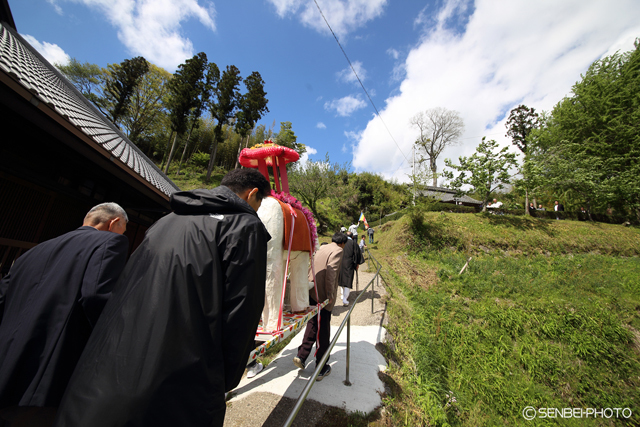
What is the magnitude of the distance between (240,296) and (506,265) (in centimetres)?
1346

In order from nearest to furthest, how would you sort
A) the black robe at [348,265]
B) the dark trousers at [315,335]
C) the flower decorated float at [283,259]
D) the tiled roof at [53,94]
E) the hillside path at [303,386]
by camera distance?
1. the tiled roof at [53,94]
2. the flower decorated float at [283,259]
3. the hillside path at [303,386]
4. the dark trousers at [315,335]
5. the black robe at [348,265]

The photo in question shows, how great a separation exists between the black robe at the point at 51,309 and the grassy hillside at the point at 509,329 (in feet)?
10.7

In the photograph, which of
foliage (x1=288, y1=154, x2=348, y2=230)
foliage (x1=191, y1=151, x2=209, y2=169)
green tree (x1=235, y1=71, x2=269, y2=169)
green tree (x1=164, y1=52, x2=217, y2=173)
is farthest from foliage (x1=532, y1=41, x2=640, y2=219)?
foliage (x1=191, y1=151, x2=209, y2=169)

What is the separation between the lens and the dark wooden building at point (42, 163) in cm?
190

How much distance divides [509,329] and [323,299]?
696cm

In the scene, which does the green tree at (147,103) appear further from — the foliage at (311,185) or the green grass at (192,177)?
the foliage at (311,185)

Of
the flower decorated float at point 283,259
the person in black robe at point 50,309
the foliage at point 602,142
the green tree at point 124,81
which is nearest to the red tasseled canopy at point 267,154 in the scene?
the flower decorated float at point 283,259

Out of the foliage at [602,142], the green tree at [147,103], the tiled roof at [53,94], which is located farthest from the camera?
the green tree at [147,103]

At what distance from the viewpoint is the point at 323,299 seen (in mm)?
3197

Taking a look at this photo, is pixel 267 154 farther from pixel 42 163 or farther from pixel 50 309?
pixel 42 163

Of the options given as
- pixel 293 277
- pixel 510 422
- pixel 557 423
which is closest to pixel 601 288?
pixel 557 423

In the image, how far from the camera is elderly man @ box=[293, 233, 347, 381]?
10.1ft

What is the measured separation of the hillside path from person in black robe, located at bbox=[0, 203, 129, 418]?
5.42 feet

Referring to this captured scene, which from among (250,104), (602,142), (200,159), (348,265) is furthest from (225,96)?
(602,142)
